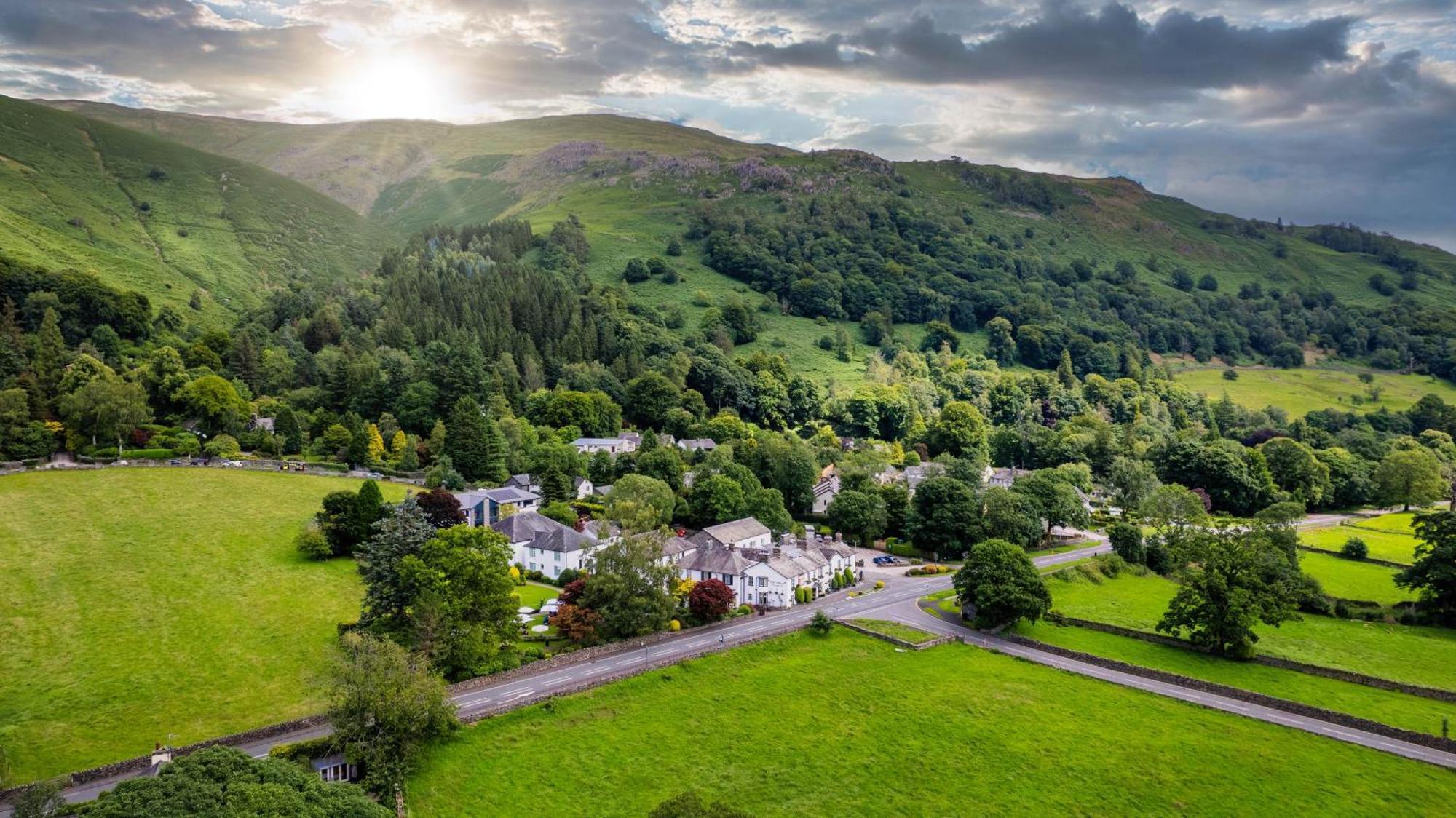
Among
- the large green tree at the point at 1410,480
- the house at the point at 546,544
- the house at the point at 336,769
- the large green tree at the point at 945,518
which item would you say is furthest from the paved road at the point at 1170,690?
the large green tree at the point at 1410,480

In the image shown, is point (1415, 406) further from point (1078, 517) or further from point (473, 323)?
point (473, 323)

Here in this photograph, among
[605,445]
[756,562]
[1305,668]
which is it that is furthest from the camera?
[605,445]

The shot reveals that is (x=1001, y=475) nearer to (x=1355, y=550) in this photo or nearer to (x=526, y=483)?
(x=1355, y=550)

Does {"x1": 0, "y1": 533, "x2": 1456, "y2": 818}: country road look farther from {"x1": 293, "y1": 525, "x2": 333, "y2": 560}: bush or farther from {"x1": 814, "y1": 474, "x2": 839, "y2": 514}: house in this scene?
{"x1": 814, "y1": 474, "x2": 839, "y2": 514}: house

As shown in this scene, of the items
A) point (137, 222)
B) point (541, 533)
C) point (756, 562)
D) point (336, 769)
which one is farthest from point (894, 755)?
point (137, 222)

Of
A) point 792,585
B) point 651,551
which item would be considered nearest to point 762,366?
point 792,585

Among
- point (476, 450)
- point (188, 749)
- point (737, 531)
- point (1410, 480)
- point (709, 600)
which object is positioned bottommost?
point (188, 749)

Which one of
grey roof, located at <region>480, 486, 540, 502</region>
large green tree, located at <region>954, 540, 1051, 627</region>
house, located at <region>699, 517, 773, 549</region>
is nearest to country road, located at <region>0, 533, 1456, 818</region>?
large green tree, located at <region>954, 540, 1051, 627</region>
